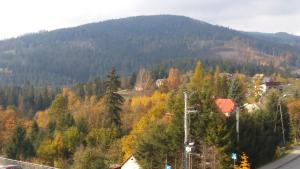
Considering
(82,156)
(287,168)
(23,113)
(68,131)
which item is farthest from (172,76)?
(287,168)

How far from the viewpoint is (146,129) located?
1645 inches

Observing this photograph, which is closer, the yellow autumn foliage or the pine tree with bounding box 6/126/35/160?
the yellow autumn foliage

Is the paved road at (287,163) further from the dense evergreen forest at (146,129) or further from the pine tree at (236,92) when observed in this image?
the pine tree at (236,92)

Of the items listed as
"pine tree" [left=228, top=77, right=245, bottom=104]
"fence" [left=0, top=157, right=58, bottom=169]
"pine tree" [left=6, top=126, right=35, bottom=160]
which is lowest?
"pine tree" [left=6, top=126, right=35, bottom=160]

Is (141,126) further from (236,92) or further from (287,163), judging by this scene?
(236,92)

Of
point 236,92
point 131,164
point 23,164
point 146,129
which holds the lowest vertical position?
point 131,164

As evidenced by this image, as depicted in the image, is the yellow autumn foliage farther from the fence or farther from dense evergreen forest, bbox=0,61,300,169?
the fence

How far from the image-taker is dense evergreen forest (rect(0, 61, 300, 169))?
3659 centimetres

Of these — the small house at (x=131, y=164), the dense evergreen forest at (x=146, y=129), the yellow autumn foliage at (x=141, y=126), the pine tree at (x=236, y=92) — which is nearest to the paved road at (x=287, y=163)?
the dense evergreen forest at (x=146, y=129)

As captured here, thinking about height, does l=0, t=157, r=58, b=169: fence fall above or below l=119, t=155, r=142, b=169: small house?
above

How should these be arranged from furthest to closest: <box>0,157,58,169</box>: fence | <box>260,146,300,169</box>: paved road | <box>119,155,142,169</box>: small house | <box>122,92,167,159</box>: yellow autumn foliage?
<box>122,92,167,159</box>: yellow autumn foliage, <box>119,155,142,169</box>: small house, <box>260,146,300,169</box>: paved road, <box>0,157,58,169</box>: fence

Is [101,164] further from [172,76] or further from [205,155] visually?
[172,76]

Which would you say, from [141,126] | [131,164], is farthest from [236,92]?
[131,164]

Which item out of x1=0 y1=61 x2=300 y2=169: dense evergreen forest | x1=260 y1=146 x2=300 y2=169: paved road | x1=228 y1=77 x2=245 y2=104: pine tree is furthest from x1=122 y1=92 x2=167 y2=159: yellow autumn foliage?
x1=228 y1=77 x2=245 y2=104: pine tree
